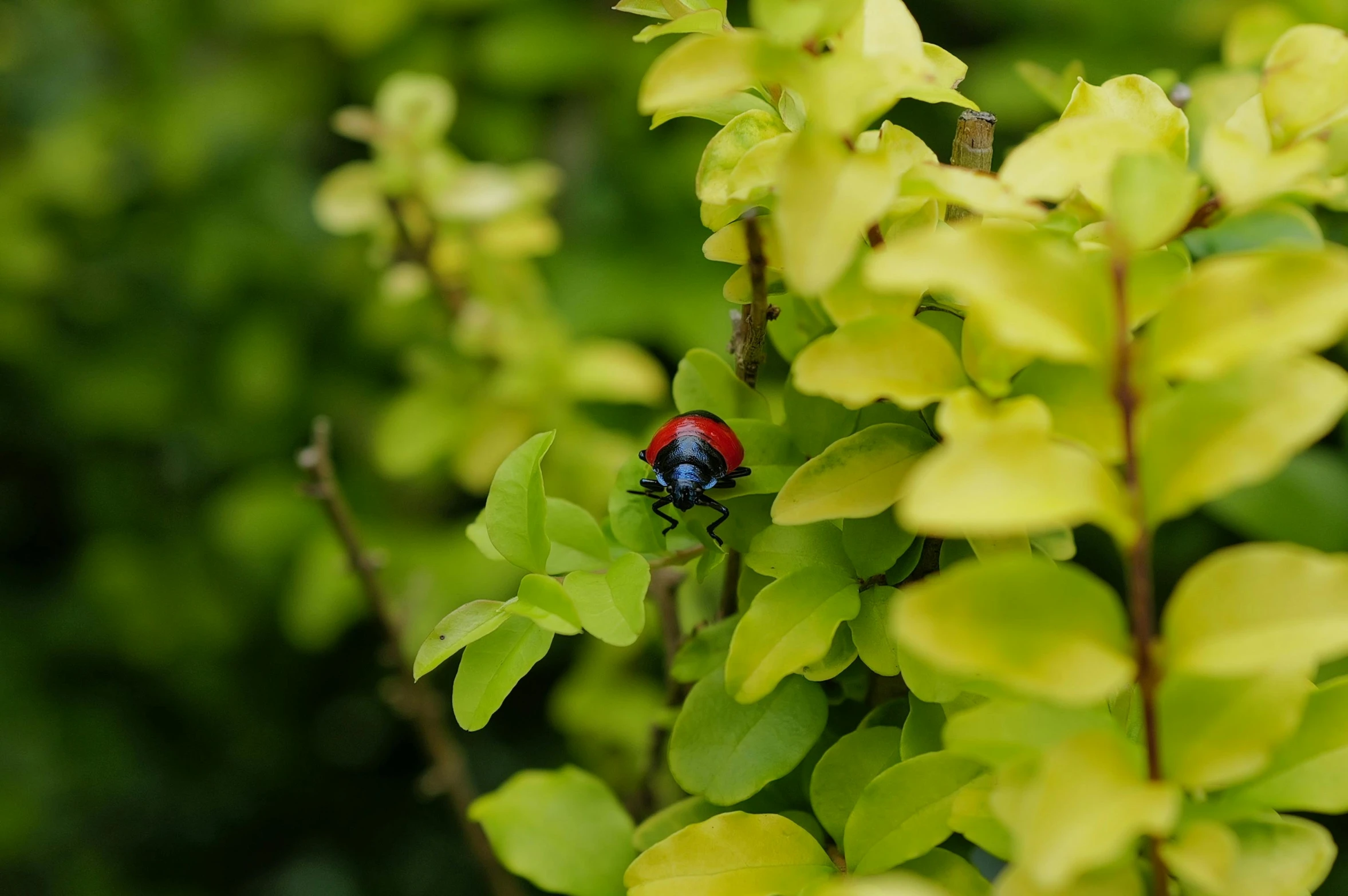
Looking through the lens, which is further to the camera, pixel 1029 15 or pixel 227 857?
pixel 227 857

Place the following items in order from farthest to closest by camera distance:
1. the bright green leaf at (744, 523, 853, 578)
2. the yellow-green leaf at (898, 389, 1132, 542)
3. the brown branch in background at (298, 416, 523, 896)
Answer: the brown branch in background at (298, 416, 523, 896) → the bright green leaf at (744, 523, 853, 578) → the yellow-green leaf at (898, 389, 1132, 542)

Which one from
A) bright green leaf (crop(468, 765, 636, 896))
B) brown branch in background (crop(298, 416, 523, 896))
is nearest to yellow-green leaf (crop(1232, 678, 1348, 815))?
bright green leaf (crop(468, 765, 636, 896))

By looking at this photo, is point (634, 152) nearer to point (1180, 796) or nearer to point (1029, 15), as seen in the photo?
point (1029, 15)

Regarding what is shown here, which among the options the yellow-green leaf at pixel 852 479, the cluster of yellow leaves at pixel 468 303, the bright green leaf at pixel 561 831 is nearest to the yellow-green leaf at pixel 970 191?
the yellow-green leaf at pixel 852 479

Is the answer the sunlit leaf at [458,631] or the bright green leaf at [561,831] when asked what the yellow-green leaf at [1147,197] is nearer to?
the sunlit leaf at [458,631]

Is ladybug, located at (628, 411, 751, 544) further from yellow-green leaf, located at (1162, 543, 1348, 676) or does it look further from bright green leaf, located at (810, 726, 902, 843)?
yellow-green leaf, located at (1162, 543, 1348, 676)

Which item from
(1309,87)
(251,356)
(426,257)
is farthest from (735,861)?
(251,356)

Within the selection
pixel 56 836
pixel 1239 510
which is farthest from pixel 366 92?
pixel 1239 510
